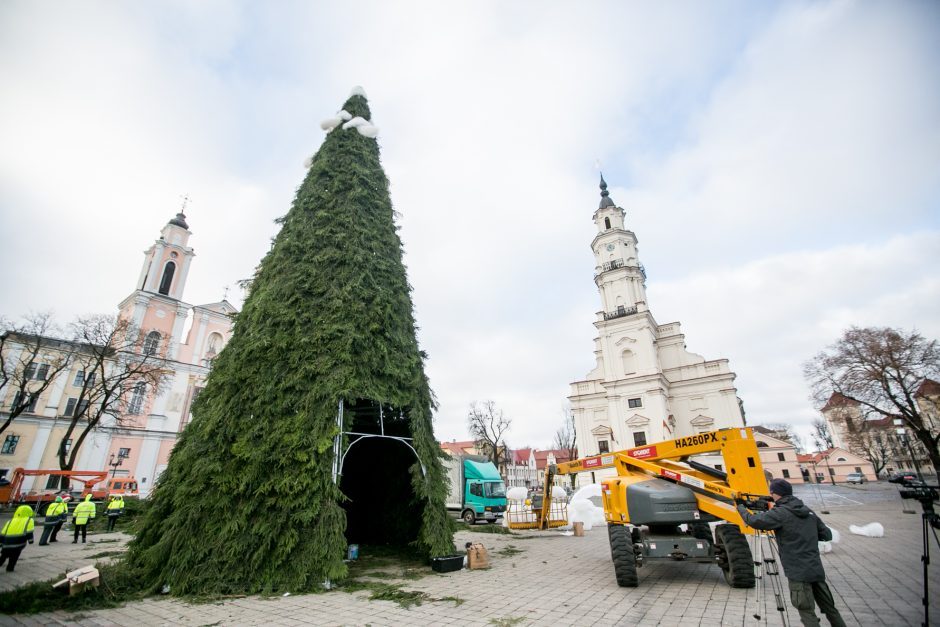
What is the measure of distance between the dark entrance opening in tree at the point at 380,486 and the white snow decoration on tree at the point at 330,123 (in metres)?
7.64

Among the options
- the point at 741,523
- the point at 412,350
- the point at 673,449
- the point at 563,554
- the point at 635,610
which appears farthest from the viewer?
the point at 563,554

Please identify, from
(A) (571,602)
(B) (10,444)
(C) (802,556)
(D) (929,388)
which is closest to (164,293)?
(B) (10,444)

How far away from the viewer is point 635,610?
5.58 meters

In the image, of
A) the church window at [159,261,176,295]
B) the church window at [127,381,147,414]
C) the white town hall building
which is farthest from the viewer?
the white town hall building

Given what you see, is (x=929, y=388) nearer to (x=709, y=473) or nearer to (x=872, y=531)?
(x=872, y=531)

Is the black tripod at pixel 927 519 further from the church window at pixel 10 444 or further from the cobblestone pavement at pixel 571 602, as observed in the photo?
the church window at pixel 10 444

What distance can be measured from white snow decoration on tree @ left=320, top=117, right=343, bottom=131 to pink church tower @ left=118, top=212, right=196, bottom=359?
29.7m

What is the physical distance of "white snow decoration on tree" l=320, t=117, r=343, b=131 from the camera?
10883 millimetres

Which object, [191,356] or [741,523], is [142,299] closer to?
[191,356]

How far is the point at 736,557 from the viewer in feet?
21.2

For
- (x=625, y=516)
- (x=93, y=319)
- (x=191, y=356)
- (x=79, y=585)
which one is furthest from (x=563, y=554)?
(x=191, y=356)

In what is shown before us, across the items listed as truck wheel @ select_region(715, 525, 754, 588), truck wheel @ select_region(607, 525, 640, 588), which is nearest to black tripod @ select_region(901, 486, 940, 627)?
truck wheel @ select_region(715, 525, 754, 588)

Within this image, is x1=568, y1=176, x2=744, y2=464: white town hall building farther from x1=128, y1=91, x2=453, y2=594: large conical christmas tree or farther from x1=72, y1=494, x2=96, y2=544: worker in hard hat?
x1=72, y1=494, x2=96, y2=544: worker in hard hat

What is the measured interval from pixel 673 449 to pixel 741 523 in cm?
177
